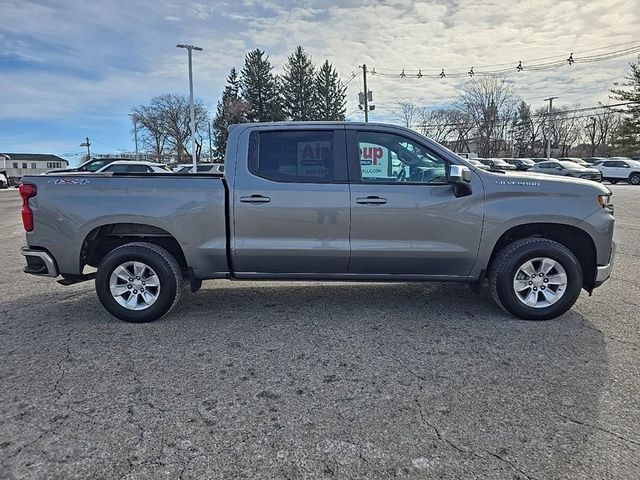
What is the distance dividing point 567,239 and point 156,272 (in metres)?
4.21

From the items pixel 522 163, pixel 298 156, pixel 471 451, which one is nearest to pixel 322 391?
pixel 471 451

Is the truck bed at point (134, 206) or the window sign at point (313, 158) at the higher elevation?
the window sign at point (313, 158)

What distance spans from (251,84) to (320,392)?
60.7 meters

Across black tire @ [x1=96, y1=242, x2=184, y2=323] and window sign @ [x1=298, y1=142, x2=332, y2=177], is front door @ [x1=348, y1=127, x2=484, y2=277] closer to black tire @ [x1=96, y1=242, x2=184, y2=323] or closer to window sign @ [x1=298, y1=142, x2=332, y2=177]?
window sign @ [x1=298, y1=142, x2=332, y2=177]

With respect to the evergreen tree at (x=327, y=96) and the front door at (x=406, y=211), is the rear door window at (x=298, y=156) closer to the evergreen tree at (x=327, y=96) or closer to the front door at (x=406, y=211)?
the front door at (x=406, y=211)

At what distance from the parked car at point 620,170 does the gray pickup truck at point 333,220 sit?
31.9 metres

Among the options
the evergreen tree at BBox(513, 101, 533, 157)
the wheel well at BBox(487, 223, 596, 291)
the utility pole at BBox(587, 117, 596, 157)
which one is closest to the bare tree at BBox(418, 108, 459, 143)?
the evergreen tree at BBox(513, 101, 533, 157)

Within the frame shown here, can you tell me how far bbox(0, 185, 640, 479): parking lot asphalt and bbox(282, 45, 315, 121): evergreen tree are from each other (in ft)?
187

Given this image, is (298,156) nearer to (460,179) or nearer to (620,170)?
(460,179)

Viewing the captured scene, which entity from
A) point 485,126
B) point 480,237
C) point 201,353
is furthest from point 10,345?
point 485,126

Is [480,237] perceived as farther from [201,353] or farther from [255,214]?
[201,353]

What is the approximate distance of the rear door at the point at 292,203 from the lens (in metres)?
4.40

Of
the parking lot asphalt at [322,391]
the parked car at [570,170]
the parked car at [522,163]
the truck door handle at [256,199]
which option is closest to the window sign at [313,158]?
the truck door handle at [256,199]

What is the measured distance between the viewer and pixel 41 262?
15.0 feet
